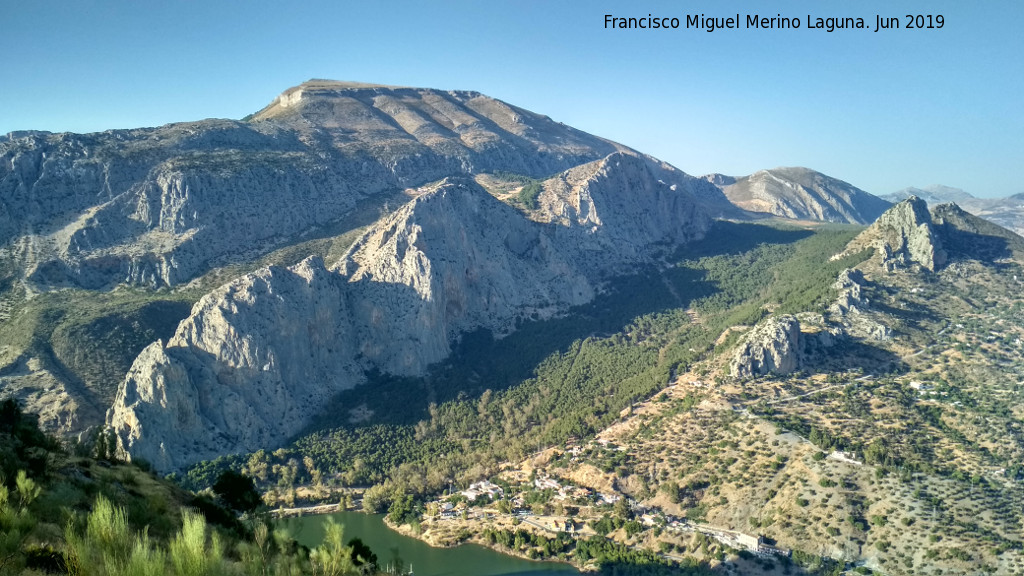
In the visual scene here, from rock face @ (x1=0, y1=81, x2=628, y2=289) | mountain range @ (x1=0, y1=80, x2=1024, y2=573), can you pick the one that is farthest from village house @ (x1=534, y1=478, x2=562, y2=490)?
rock face @ (x1=0, y1=81, x2=628, y2=289)

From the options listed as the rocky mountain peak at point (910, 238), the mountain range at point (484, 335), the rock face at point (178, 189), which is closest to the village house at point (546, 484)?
the mountain range at point (484, 335)

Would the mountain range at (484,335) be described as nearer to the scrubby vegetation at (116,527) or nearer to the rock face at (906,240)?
the rock face at (906,240)

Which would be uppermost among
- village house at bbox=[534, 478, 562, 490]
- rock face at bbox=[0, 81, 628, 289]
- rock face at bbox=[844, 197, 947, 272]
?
rock face at bbox=[0, 81, 628, 289]

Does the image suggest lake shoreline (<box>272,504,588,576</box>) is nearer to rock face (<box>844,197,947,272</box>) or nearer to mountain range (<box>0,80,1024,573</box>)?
mountain range (<box>0,80,1024,573</box>)

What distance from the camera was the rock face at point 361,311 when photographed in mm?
66500

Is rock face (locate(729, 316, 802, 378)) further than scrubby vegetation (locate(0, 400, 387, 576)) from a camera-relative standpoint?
Yes

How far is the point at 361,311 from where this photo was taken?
87.1 meters

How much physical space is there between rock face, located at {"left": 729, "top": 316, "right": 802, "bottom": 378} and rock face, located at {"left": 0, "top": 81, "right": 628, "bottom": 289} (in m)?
74.4

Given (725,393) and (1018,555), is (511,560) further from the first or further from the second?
(1018,555)

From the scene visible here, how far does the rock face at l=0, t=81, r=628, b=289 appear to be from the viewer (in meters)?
90.2

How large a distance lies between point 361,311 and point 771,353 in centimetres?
5306

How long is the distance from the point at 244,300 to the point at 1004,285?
326 ft

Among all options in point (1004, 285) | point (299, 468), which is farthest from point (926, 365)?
point (299, 468)

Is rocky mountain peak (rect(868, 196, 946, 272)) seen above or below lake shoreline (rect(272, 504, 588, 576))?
above
